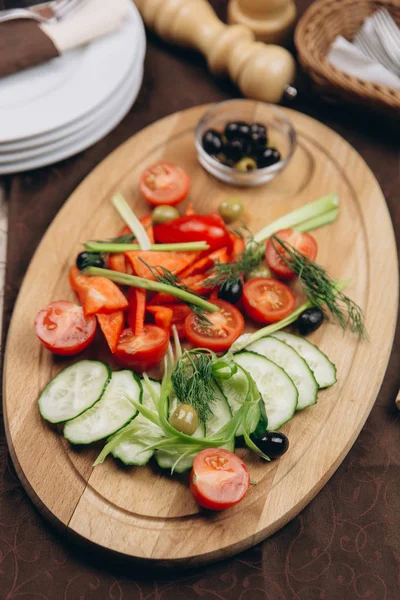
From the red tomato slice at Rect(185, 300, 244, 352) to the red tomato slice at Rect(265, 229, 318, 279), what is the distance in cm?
28

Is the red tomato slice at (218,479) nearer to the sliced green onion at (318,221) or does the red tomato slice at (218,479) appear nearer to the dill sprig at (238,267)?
the dill sprig at (238,267)

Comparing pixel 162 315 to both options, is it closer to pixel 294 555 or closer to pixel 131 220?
pixel 131 220

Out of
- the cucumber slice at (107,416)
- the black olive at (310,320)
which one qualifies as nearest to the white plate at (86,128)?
the cucumber slice at (107,416)

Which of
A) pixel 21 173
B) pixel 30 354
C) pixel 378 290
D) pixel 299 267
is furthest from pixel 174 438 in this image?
pixel 21 173

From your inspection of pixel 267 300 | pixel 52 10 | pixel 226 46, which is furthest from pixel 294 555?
pixel 52 10

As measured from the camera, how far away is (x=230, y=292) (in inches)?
88.1

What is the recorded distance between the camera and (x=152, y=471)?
1.95 metres

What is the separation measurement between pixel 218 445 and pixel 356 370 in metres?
0.61

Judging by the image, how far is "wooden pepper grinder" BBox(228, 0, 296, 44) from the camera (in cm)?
303

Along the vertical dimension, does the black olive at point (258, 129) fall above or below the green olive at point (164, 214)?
above

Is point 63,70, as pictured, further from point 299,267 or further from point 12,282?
point 299,267

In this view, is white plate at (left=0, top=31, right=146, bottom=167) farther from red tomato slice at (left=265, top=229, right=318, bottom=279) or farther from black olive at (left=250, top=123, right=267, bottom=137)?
red tomato slice at (left=265, top=229, right=318, bottom=279)

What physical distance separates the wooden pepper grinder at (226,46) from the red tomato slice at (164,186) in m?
0.66

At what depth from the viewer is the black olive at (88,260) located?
7.54ft
